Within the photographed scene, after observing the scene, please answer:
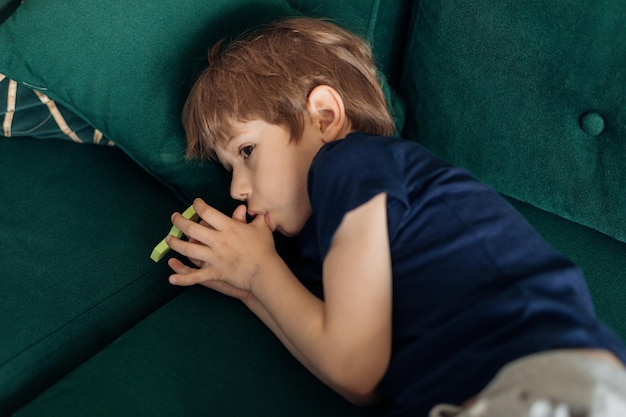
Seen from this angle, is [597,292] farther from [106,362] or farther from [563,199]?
[106,362]

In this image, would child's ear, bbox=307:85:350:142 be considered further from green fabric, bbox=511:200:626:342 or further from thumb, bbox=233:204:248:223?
green fabric, bbox=511:200:626:342

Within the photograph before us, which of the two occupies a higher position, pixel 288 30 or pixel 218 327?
pixel 288 30

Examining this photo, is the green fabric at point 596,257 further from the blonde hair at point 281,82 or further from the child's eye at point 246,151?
the child's eye at point 246,151

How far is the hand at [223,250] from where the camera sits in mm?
1090

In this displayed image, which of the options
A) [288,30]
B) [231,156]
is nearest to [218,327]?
[231,156]

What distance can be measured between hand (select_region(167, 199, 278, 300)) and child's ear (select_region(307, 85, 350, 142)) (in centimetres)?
20

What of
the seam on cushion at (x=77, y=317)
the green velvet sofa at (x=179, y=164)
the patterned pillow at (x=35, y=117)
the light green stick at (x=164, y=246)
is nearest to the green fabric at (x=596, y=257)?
the green velvet sofa at (x=179, y=164)

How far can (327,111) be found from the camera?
1.16 m

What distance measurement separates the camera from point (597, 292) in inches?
48.6

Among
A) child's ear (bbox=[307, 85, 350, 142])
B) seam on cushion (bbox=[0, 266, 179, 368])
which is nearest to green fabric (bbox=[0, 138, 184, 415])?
seam on cushion (bbox=[0, 266, 179, 368])

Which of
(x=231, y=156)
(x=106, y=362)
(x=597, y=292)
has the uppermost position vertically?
(x=231, y=156)

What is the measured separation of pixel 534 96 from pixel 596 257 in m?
0.36

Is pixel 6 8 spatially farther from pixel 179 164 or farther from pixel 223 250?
pixel 223 250

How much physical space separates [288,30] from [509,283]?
2.16 feet
